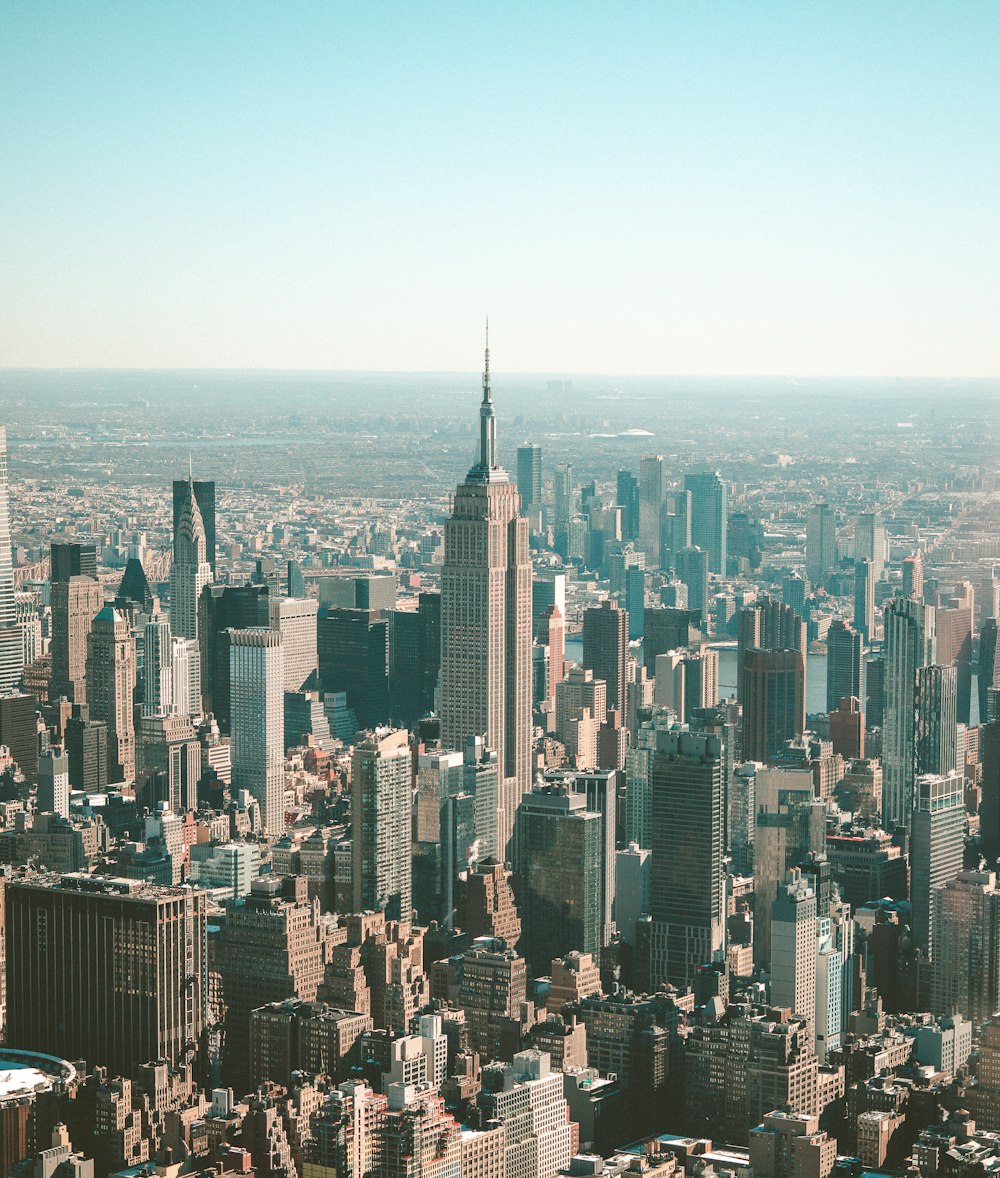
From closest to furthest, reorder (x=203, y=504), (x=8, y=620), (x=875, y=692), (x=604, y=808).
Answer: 1. (x=604, y=808)
2. (x=875, y=692)
3. (x=8, y=620)
4. (x=203, y=504)

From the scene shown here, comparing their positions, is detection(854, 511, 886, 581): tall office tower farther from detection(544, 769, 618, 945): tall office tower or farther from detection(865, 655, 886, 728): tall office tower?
detection(544, 769, 618, 945): tall office tower

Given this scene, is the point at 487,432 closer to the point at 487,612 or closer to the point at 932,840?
the point at 487,612

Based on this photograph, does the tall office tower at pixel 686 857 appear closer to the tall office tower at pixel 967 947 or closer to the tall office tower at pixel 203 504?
the tall office tower at pixel 967 947

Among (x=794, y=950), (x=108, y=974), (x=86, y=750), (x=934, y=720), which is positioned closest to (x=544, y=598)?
(x=934, y=720)

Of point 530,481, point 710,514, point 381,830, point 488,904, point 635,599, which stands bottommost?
point 488,904

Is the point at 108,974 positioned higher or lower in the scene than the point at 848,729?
lower

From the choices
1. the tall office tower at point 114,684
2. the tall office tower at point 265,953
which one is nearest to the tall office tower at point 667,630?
the tall office tower at point 114,684
